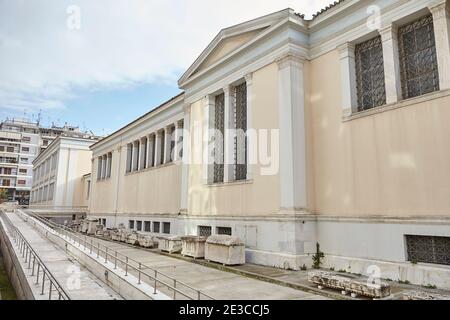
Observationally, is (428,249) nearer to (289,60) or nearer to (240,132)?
(289,60)

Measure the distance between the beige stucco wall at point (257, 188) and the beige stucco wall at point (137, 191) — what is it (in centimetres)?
478

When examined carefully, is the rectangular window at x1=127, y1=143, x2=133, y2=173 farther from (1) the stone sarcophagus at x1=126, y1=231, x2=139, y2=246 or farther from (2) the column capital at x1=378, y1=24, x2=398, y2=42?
(2) the column capital at x1=378, y1=24, x2=398, y2=42

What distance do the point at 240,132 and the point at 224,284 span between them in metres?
7.53

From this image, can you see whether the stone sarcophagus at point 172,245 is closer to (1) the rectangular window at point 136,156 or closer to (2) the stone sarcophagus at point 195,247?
(2) the stone sarcophagus at point 195,247

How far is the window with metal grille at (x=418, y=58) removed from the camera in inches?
380

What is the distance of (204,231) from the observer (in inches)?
629

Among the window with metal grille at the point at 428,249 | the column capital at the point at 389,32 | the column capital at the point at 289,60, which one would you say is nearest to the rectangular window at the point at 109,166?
the column capital at the point at 289,60

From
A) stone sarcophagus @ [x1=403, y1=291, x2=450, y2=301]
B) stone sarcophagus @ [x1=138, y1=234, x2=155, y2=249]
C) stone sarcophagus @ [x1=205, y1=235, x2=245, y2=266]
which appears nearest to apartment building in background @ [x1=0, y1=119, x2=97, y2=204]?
stone sarcophagus @ [x1=138, y1=234, x2=155, y2=249]

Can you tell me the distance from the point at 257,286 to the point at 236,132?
7873 millimetres

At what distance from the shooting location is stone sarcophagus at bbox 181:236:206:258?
13.8 meters

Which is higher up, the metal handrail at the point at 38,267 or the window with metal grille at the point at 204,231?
the window with metal grille at the point at 204,231

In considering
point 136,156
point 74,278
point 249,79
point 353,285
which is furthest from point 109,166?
point 353,285
